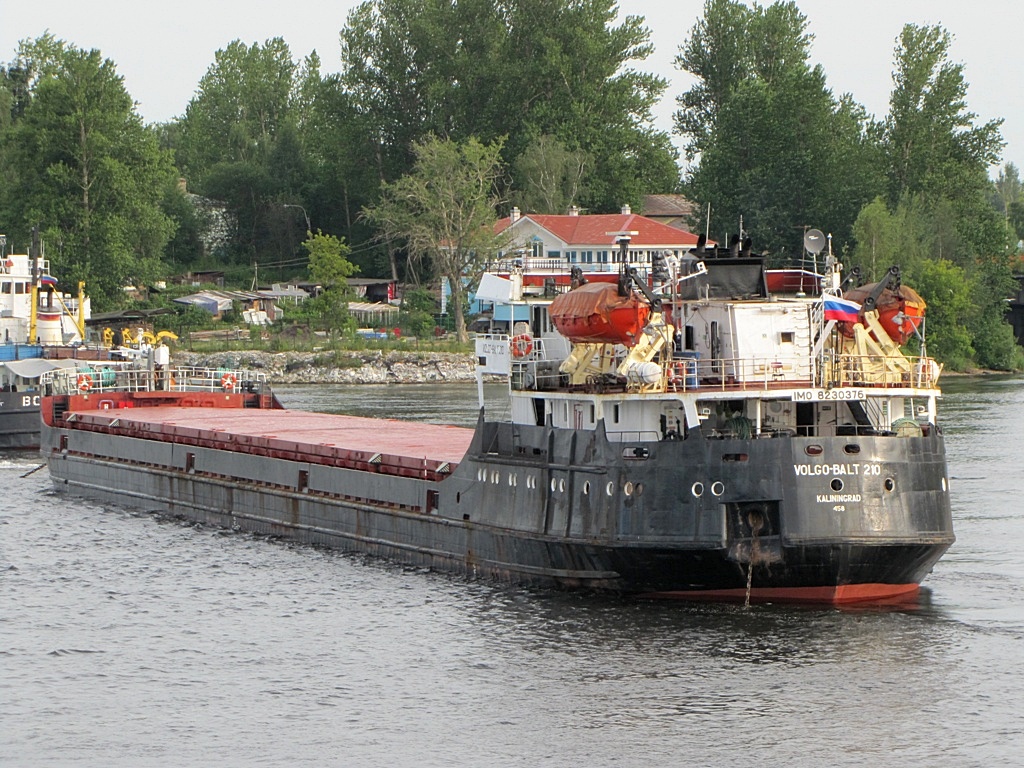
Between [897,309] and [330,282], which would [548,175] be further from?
[897,309]

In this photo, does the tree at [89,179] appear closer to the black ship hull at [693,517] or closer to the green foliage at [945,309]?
the green foliage at [945,309]

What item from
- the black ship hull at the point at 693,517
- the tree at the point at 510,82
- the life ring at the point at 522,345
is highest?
the tree at the point at 510,82

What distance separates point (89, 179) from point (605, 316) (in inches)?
3331

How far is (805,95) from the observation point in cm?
11206

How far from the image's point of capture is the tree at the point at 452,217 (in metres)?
107

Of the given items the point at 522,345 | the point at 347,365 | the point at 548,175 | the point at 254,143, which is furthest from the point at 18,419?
the point at 254,143

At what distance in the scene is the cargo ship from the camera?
26.7 metres

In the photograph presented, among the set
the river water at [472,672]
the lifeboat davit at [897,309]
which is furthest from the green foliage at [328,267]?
the lifeboat davit at [897,309]

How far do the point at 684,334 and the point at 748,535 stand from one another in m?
4.73

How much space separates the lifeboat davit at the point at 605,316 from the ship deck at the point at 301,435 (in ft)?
20.5

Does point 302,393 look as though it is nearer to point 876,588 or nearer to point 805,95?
point 805,95

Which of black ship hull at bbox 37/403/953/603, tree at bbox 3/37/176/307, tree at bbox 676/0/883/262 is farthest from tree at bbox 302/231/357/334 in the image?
black ship hull at bbox 37/403/953/603

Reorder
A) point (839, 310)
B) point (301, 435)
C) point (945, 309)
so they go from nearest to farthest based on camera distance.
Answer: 1. point (839, 310)
2. point (301, 435)
3. point (945, 309)

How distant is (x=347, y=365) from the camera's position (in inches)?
3728
